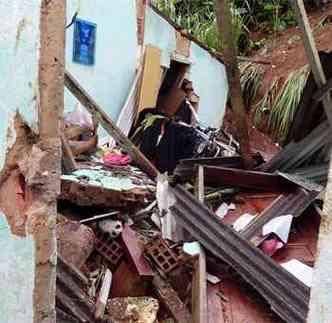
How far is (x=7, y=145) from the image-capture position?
2.10 m

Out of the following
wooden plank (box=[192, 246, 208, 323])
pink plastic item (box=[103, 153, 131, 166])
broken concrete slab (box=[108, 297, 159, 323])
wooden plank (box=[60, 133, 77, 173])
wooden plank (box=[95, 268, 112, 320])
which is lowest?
broken concrete slab (box=[108, 297, 159, 323])

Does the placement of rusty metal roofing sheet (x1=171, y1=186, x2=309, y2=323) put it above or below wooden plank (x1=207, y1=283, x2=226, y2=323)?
above

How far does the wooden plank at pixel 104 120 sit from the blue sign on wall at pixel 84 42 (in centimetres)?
108

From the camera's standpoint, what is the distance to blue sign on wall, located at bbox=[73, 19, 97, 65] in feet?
21.1

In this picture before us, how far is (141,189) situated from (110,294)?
1010mm

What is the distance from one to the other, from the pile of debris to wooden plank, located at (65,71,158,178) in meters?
0.01

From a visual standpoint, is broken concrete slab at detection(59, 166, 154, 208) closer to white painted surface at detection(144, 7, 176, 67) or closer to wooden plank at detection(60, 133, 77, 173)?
wooden plank at detection(60, 133, 77, 173)

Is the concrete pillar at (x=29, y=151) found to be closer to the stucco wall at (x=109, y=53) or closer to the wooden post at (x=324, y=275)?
the wooden post at (x=324, y=275)

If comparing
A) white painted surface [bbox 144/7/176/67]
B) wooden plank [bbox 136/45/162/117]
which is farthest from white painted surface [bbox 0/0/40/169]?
white painted surface [bbox 144/7/176/67]

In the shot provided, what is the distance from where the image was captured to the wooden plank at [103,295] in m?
→ 3.74

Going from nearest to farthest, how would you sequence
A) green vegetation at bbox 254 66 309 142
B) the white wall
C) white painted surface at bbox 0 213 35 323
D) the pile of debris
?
white painted surface at bbox 0 213 35 323
the pile of debris
the white wall
green vegetation at bbox 254 66 309 142

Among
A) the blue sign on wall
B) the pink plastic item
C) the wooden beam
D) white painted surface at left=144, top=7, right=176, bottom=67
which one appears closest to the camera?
the wooden beam

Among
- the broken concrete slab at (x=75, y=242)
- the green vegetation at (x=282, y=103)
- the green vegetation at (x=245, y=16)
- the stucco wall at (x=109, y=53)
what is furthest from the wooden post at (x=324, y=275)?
the green vegetation at (x=245, y=16)

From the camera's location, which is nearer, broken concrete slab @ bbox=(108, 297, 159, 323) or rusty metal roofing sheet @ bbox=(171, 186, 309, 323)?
rusty metal roofing sheet @ bbox=(171, 186, 309, 323)
